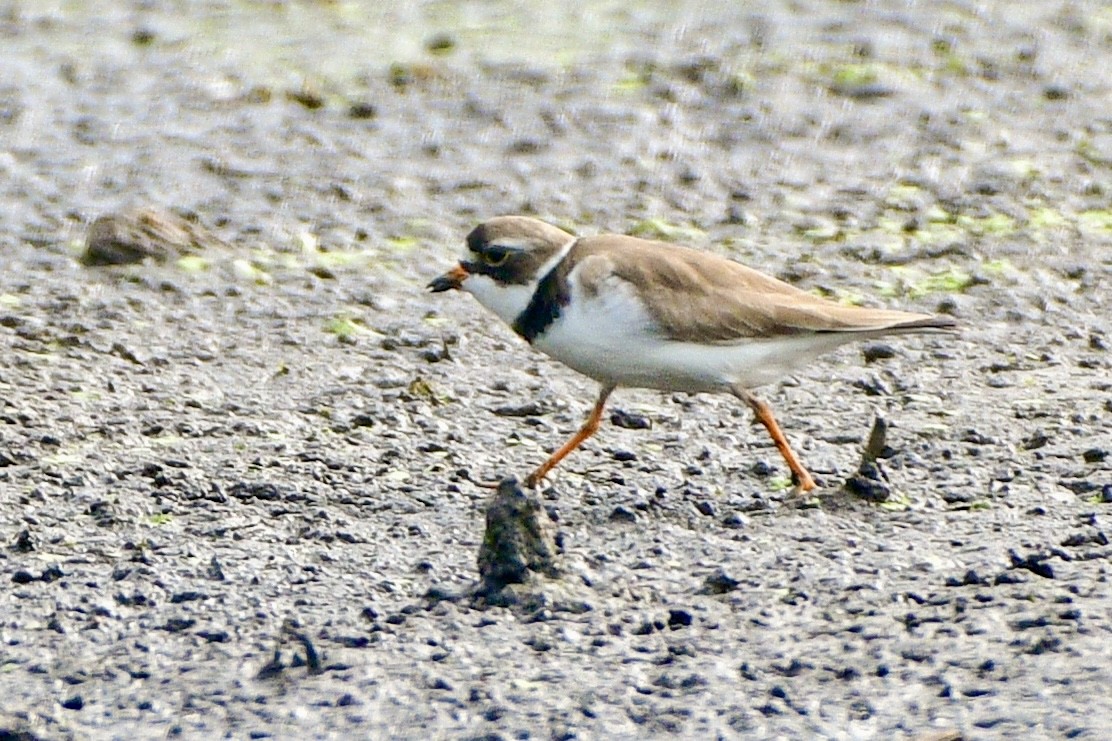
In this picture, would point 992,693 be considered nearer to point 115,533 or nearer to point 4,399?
point 115,533

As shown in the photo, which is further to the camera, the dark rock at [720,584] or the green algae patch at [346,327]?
the green algae patch at [346,327]

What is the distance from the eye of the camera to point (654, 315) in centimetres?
629

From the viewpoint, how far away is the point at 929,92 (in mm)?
11719

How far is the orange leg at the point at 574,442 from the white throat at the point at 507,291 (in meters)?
0.43

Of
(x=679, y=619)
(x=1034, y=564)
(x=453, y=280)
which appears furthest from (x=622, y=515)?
(x=1034, y=564)

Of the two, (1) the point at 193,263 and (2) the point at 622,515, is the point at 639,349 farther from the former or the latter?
(1) the point at 193,263


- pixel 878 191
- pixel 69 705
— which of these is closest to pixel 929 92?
pixel 878 191

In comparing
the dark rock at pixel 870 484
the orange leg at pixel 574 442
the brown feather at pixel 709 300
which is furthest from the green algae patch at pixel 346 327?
the dark rock at pixel 870 484

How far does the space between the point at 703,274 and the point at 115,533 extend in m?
2.09

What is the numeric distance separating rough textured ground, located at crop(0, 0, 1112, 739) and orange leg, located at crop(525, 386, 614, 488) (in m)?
0.10

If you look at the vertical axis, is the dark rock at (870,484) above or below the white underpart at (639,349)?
below

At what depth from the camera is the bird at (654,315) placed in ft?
20.7

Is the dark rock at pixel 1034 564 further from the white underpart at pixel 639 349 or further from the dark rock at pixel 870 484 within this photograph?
the white underpart at pixel 639 349

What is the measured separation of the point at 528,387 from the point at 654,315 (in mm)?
1698
